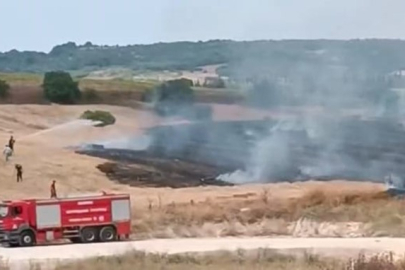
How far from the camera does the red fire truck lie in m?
58.1

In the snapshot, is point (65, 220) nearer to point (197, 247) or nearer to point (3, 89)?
point (197, 247)

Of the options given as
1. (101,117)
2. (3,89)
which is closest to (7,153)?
(101,117)

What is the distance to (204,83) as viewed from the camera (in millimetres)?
144000

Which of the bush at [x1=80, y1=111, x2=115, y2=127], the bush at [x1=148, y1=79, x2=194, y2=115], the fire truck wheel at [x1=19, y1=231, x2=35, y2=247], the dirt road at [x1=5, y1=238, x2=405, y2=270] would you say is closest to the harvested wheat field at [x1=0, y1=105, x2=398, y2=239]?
the dirt road at [x1=5, y1=238, x2=405, y2=270]

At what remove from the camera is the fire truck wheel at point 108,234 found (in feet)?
195

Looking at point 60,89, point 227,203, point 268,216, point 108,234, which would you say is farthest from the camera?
point 60,89

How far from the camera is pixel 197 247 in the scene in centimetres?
5347

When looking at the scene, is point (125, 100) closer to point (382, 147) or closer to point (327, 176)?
point (382, 147)

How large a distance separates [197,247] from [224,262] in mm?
7904

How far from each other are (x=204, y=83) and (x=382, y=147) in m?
43.5

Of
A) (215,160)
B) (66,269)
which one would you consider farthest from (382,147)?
(66,269)

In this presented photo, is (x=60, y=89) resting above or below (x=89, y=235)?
above

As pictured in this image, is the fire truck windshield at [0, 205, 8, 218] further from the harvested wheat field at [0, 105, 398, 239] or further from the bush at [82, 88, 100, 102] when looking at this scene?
the bush at [82, 88, 100, 102]

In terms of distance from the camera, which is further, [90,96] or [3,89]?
[90,96]
